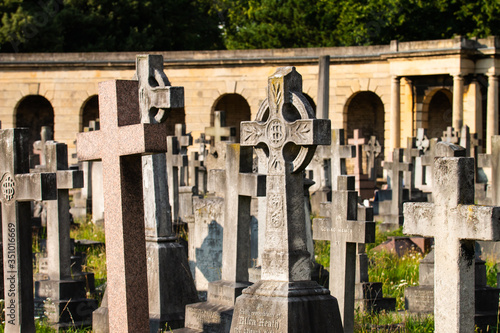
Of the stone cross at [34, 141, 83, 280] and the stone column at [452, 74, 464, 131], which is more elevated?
the stone column at [452, 74, 464, 131]

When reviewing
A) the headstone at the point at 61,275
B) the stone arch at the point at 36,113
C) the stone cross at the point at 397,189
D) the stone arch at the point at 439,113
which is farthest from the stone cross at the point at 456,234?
the stone arch at the point at 36,113

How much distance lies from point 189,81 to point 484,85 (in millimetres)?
9873

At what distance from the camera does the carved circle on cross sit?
20.2 ft

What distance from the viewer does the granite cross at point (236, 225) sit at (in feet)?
25.0

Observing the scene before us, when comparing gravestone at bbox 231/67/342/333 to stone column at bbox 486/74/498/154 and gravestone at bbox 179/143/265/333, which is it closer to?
gravestone at bbox 179/143/265/333

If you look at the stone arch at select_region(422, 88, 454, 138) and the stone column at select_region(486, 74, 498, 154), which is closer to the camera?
the stone column at select_region(486, 74, 498, 154)

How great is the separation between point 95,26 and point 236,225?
2792 centimetres

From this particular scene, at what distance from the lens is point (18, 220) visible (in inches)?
264

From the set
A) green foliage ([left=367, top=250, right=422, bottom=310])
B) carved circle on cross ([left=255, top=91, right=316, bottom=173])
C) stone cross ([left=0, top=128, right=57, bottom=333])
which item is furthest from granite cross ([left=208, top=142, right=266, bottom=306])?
green foliage ([left=367, top=250, right=422, bottom=310])

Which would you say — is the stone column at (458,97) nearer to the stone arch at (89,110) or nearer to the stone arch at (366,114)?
the stone arch at (366,114)

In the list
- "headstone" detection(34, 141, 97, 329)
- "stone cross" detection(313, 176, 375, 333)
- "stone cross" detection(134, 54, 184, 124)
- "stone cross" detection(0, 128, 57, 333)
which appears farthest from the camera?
"headstone" detection(34, 141, 97, 329)

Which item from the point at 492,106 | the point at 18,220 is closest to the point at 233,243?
the point at 18,220

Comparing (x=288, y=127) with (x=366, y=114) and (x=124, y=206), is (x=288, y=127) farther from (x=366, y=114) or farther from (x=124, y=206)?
(x=366, y=114)

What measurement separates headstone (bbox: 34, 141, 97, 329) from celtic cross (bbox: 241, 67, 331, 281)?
9.51 ft
